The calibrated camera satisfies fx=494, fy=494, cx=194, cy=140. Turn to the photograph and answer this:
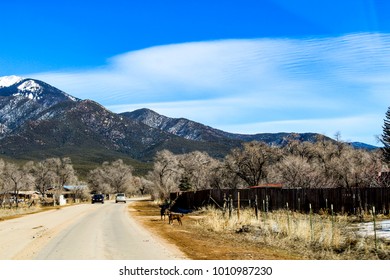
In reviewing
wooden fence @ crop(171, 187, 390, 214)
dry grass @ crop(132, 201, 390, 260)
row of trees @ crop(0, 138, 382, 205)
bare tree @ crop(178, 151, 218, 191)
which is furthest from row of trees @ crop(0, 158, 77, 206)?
dry grass @ crop(132, 201, 390, 260)

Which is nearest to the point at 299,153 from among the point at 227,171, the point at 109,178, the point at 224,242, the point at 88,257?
the point at 227,171

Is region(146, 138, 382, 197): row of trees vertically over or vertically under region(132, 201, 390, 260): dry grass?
over

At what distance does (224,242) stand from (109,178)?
111194 millimetres

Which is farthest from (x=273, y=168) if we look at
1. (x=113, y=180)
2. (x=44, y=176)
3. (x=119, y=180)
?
(x=113, y=180)

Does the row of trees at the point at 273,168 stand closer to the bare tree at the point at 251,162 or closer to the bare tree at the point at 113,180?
the bare tree at the point at 251,162

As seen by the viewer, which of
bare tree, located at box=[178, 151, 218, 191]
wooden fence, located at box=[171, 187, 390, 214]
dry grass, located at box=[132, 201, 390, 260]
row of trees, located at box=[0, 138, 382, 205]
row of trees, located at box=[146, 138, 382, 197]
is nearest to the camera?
dry grass, located at box=[132, 201, 390, 260]

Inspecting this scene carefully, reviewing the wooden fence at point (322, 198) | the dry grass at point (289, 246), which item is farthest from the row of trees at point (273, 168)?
the dry grass at point (289, 246)

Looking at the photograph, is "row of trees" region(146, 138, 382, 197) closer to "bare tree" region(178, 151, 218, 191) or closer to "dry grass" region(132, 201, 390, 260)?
"bare tree" region(178, 151, 218, 191)

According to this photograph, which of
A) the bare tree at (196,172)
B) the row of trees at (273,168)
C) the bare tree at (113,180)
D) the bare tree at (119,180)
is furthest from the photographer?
the bare tree at (119,180)

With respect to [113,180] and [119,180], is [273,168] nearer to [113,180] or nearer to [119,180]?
[119,180]

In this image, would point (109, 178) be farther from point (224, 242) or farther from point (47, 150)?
point (224, 242)

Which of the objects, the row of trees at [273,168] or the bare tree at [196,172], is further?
the bare tree at [196,172]

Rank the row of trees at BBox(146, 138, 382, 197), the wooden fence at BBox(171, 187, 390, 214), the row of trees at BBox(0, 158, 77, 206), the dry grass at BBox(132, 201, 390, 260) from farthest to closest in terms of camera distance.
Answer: the row of trees at BBox(0, 158, 77, 206) → the row of trees at BBox(146, 138, 382, 197) → the wooden fence at BBox(171, 187, 390, 214) → the dry grass at BBox(132, 201, 390, 260)
